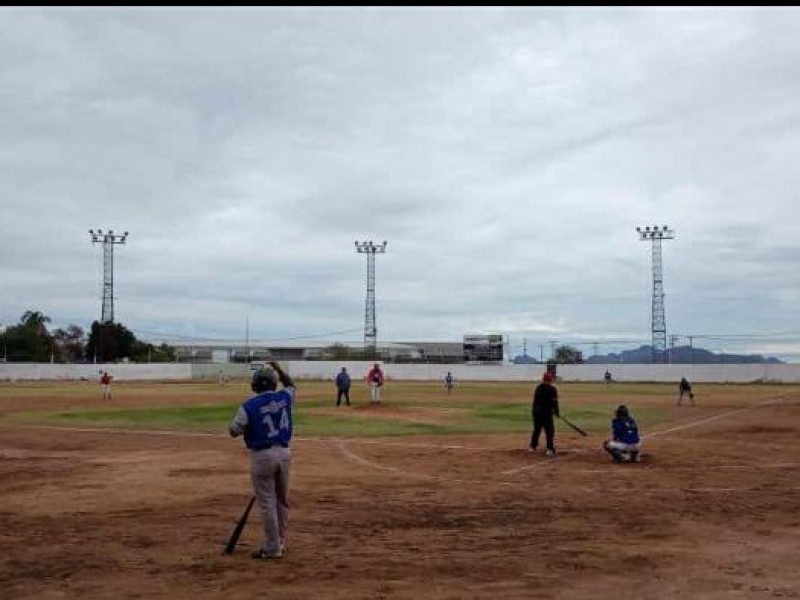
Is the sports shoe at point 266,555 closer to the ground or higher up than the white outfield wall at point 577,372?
higher up

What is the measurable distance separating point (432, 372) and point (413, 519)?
8114cm

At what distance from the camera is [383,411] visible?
31.7m

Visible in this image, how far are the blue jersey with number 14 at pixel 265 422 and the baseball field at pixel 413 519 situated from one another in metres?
1.13

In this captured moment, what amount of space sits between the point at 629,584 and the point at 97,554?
5.14 m

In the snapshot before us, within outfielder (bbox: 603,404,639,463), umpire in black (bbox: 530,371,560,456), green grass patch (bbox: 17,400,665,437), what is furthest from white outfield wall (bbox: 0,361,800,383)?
outfielder (bbox: 603,404,639,463)

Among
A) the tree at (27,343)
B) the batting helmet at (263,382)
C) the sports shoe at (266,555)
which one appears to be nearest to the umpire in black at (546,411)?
the batting helmet at (263,382)

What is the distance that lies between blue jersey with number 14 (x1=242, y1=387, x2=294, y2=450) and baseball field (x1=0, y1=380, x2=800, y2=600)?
1.13 metres

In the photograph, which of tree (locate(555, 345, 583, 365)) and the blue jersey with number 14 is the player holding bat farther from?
tree (locate(555, 345, 583, 365))

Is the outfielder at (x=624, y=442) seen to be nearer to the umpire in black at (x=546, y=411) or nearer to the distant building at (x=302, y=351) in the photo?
the umpire in black at (x=546, y=411)

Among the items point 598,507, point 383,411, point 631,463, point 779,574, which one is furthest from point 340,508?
point 383,411

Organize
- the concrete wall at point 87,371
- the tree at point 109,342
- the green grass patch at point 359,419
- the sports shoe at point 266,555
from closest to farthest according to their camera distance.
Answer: the sports shoe at point 266,555
the green grass patch at point 359,419
the concrete wall at point 87,371
the tree at point 109,342

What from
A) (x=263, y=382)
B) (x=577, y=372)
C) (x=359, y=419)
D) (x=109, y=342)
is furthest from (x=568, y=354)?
(x=263, y=382)

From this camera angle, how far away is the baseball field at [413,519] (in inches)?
294

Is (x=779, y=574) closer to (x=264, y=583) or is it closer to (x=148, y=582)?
(x=264, y=583)
